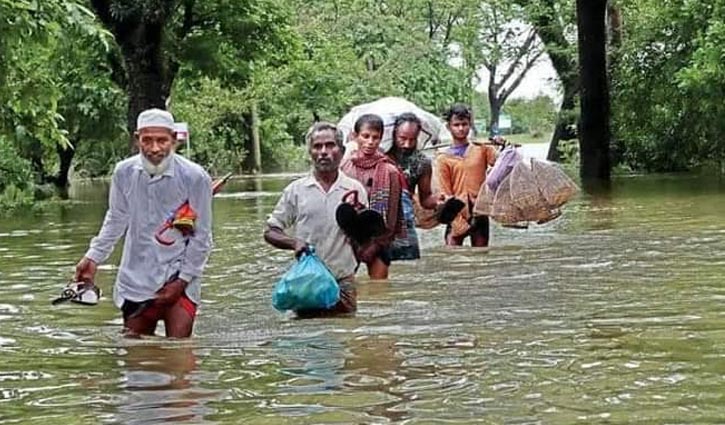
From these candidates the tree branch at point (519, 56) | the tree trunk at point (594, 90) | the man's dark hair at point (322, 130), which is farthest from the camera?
the tree branch at point (519, 56)

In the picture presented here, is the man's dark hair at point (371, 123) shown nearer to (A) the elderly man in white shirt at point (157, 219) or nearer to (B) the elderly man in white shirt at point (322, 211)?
(B) the elderly man in white shirt at point (322, 211)

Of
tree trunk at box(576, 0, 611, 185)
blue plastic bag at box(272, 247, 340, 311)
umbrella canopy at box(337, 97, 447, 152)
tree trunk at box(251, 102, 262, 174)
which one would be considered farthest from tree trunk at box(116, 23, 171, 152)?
tree trunk at box(251, 102, 262, 174)

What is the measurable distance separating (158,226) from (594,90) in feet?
78.6

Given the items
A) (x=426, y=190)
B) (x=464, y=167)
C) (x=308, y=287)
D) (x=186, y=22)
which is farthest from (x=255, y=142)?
(x=308, y=287)

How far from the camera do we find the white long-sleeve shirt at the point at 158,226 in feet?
25.8

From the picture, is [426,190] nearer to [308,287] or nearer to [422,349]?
[308,287]

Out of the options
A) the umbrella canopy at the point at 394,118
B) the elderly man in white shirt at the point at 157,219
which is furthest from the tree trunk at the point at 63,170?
the elderly man in white shirt at the point at 157,219

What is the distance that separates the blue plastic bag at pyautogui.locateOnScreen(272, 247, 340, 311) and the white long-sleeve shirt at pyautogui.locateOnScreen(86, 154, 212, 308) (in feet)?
2.89

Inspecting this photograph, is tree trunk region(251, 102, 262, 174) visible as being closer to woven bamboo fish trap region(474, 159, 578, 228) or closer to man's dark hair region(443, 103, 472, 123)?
woven bamboo fish trap region(474, 159, 578, 228)

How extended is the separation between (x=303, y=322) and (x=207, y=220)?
135 centimetres

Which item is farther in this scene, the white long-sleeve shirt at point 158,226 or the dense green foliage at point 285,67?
the dense green foliage at point 285,67

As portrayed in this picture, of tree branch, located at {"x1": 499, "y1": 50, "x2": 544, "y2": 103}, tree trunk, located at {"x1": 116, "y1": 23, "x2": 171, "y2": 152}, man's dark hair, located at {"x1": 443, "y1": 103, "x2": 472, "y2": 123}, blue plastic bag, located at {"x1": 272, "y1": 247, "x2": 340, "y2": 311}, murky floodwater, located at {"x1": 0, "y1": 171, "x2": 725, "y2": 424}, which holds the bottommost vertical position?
murky floodwater, located at {"x1": 0, "y1": 171, "x2": 725, "y2": 424}

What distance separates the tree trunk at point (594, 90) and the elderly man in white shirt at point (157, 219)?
75.9ft

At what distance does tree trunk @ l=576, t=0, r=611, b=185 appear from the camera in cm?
3077
